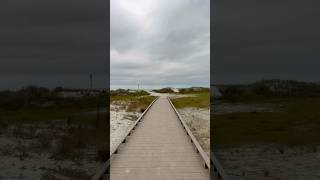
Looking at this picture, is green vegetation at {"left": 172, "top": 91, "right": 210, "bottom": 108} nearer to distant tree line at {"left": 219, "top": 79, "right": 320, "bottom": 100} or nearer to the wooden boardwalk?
distant tree line at {"left": 219, "top": 79, "right": 320, "bottom": 100}

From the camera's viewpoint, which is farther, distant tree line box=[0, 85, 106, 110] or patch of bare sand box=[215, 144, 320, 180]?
distant tree line box=[0, 85, 106, 110]

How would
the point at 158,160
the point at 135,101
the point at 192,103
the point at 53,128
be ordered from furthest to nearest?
the point at 135,101
the point at 192,103
the point at 53,128
the point at 158,160

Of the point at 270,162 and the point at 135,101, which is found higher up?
the point at 135,101

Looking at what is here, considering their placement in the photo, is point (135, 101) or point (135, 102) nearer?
point (135, 102)

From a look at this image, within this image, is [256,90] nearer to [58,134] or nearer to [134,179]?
[58,134]

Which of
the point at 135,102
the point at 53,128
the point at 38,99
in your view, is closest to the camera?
the point at 53,128

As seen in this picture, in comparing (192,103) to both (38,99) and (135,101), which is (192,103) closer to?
(135,101)

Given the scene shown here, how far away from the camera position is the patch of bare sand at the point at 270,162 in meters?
8.79

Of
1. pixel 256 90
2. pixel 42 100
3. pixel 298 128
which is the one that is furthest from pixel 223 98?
pixel 298 128

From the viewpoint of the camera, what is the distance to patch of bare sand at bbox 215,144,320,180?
8.79 meters

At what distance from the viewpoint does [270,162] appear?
10.2 meters

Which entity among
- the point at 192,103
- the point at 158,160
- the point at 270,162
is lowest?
the point at 270,162

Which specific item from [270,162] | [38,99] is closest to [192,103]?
[38,99]

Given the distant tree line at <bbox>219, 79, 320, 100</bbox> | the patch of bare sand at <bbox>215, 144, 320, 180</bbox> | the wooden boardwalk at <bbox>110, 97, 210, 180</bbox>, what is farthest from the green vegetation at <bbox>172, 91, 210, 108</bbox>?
the wooden boardwalk at <bbox>110, 97, 210, 180</bbox>
